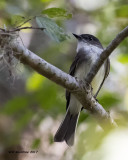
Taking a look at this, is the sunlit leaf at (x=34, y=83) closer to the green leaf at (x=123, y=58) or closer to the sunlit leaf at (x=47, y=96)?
the sunlit leaf at (x=47, y=96)

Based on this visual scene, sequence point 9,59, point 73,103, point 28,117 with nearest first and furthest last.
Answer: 1. point 9,59
2. point 28,117
3. point 73,103

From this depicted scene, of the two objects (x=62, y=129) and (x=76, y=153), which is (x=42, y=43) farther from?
(x=76, y=153)

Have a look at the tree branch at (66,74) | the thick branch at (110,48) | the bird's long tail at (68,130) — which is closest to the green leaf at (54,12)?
the tree branch at (66,74)

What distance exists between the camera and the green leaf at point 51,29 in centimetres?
241

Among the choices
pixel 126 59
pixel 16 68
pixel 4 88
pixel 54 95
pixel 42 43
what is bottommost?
pixel 4 88

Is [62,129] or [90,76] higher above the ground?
[90,76]

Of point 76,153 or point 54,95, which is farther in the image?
point 54,95

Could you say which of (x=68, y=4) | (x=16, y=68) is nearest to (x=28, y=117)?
(x=16, y=68)

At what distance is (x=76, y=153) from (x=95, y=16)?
2.17 meters

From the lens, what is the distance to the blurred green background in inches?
109

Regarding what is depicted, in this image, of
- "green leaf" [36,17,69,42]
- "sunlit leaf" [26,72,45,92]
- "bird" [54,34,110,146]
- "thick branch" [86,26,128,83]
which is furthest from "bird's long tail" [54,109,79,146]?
"green leaf" [36,17,69,42]

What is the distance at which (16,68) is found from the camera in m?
2.74

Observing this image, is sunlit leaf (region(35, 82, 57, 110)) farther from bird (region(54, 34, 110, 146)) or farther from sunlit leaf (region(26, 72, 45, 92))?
sunlit leaf (region(26, 72, 45, 92))

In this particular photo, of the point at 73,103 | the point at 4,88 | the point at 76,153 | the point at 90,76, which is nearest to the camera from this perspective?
the point at 90,76
